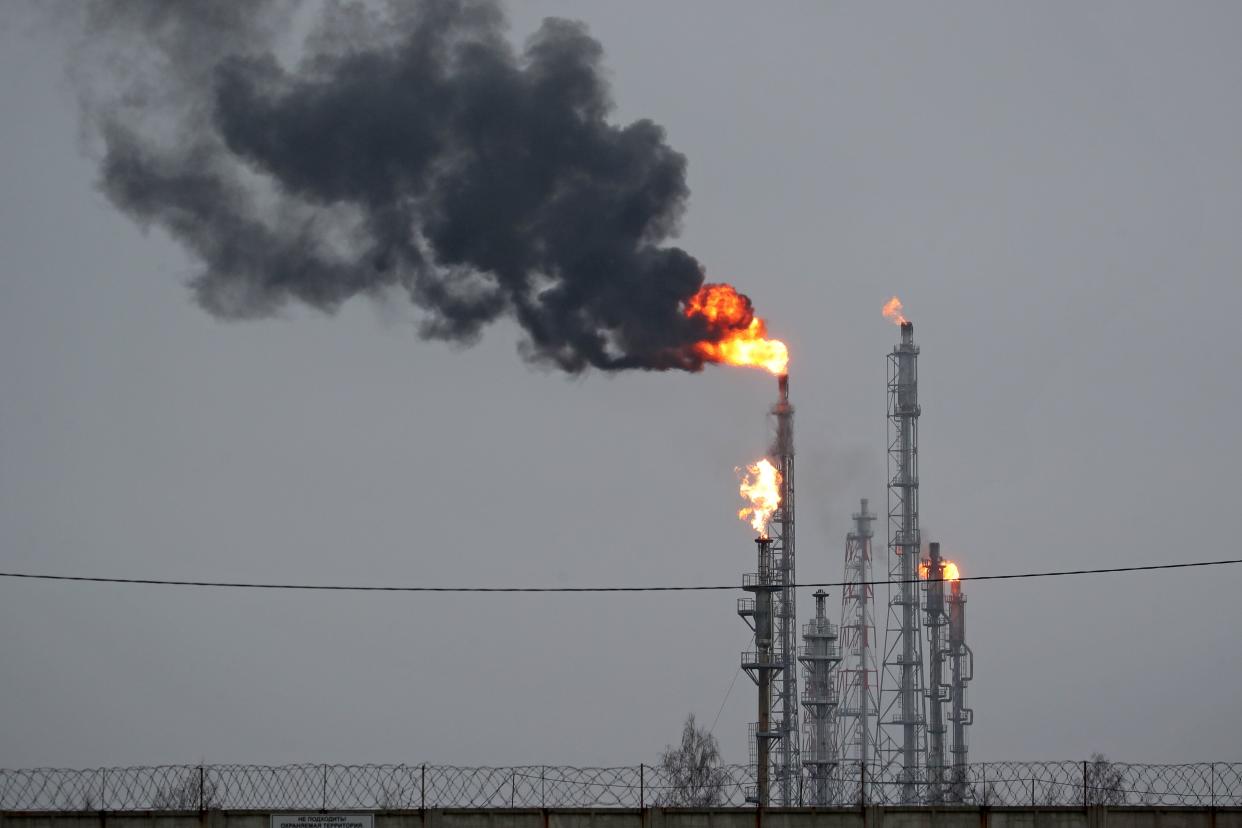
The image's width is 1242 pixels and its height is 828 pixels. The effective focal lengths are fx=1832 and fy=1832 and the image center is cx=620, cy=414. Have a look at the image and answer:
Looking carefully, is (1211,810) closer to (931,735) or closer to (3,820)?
(3,820)

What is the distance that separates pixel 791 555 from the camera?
83.8 meters

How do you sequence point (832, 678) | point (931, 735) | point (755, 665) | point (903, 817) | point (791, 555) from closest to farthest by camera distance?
point (903, 817) < point (755, 665) < point (791, 555) < point (832, 678) < point (931, 735)

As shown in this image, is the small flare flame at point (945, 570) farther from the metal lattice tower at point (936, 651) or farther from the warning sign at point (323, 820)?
the warning sign at point (323, 820)

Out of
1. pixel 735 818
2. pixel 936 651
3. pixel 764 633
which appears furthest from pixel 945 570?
pixel 735 818

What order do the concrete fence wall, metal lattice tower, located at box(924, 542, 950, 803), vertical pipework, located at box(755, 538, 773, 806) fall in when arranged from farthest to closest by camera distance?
metal lattice tower, located at box(924, 542, 950, 803), vertical pipework, located at box(755, 538, 773, 806), the concrete fence wall

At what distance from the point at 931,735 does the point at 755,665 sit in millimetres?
29361

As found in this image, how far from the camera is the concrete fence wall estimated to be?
4338 centimetres

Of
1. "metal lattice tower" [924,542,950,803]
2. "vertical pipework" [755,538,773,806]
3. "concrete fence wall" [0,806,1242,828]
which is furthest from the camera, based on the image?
"metal lattice tower" [924,542,950,803]

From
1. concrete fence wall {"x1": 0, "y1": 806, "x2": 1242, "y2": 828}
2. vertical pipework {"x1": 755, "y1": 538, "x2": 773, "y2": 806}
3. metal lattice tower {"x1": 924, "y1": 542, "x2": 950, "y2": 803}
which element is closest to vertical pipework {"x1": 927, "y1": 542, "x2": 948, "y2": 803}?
metal lattice tower {"x1": 924, "y1": 542, "x2": 950, "y2": 803}

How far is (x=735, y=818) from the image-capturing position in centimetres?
4353

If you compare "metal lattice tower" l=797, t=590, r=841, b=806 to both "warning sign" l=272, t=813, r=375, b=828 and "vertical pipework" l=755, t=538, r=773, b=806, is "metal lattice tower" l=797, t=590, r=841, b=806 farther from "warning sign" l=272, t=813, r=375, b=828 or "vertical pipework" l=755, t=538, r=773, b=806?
"warning sign" l=272, t=813, r=375, b=828

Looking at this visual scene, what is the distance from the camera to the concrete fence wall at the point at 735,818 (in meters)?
43.4

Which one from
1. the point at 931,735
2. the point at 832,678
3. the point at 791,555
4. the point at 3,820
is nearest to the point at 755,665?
the point at 791,555

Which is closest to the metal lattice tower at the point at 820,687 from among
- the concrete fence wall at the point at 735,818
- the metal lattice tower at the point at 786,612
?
the metal lattice tower at the point at 786,612
